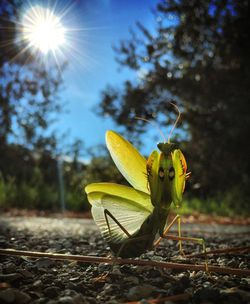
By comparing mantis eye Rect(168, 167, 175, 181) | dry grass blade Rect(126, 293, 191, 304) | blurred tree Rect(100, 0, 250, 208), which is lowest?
dry grass blade Rect(126, 293, 191, 304)

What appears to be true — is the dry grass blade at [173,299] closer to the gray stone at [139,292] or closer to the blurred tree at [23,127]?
the gray stone at [139,292]

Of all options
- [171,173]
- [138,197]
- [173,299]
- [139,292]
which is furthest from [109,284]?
[171,173]

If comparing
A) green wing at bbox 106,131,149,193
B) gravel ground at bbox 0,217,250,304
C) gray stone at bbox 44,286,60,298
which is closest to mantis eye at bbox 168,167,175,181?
green wing at bbox 106,131,149,193

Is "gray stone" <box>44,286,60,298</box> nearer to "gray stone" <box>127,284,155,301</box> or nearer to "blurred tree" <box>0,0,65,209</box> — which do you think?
"gray stone" <box>127,284,155,301</box>

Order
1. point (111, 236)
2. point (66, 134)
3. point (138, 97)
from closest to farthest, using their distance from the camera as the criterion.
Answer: point (111, 236), point (138, 97), point (66, 134)

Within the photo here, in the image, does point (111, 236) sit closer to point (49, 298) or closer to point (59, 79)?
point (49, 298)

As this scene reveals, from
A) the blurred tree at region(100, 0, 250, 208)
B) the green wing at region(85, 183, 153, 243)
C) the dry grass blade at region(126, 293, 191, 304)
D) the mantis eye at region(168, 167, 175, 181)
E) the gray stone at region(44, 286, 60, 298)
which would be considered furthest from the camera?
the blurred tree at region(100, 0, 250, 208)

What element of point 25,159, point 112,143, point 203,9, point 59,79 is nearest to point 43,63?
point 59,79
